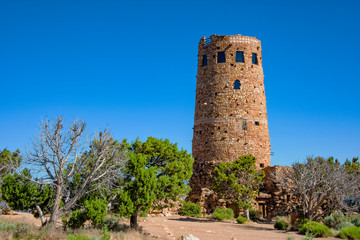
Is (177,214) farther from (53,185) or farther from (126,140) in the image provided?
(53,185)

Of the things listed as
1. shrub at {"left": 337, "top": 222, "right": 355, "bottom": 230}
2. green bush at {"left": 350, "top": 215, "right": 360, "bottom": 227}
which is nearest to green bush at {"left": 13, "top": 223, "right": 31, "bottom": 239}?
shrub at {"left": 337, "top": 222, "right": 355, "bottom": 230}

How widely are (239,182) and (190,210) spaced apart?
458cm

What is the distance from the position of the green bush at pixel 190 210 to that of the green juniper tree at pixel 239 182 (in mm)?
2217

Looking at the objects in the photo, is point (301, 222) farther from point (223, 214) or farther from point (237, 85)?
point (237, 85)

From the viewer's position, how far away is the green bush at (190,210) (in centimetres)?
2955

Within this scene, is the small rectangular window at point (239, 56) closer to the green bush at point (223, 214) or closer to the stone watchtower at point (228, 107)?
the stone watchtower at point (228, 107)

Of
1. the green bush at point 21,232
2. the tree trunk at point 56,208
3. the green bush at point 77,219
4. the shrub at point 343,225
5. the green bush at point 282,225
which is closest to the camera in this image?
the green bush at point 21,232

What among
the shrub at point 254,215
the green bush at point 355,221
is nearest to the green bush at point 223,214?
the shrub at point 254,215

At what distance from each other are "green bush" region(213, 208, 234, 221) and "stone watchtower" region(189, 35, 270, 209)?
4.01 meters

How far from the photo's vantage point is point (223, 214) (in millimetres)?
28078

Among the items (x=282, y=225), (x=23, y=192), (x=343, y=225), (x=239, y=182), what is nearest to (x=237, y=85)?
(x=239, y=182)

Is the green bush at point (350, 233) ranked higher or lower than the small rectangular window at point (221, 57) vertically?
lower

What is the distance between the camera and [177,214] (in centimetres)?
3123

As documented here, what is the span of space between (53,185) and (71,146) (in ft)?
6.87
